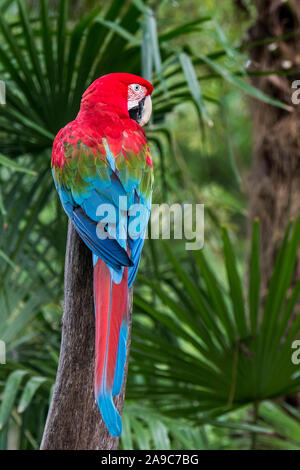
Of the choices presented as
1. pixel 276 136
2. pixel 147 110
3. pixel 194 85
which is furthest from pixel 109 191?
pixel 276 136

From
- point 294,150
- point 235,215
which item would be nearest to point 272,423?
point 294,150

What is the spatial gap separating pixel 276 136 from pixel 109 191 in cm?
152

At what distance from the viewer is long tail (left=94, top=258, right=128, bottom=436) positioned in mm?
449

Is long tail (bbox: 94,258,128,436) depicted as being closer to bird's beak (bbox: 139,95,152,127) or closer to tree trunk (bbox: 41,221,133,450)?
tree trunk (bbox: 41,221,133,450)

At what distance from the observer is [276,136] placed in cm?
196

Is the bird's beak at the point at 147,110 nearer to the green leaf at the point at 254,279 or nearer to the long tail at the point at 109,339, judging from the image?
the long tail at the point at 109,339

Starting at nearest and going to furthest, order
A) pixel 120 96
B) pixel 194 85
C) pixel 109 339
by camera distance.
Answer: pixel 109 339 → pixel 120 96 → pixel 194 85

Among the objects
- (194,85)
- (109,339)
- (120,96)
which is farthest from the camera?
(194,85)

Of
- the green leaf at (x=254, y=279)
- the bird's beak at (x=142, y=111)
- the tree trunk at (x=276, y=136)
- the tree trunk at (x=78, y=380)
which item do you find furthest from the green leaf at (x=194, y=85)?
the tree trunk at (x=276, y=136)

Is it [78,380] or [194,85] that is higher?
[194,85]

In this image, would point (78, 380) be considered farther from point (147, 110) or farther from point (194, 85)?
point (194, 85)

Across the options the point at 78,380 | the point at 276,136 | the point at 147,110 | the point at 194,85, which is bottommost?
the point at 78,380

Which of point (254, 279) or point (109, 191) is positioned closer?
point (109, 191)

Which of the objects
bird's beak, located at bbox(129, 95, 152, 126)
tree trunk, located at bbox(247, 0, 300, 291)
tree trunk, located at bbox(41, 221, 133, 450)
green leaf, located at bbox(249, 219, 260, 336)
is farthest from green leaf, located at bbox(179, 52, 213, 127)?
tree trunk, located at bbox(247, 0, 300, 291)
